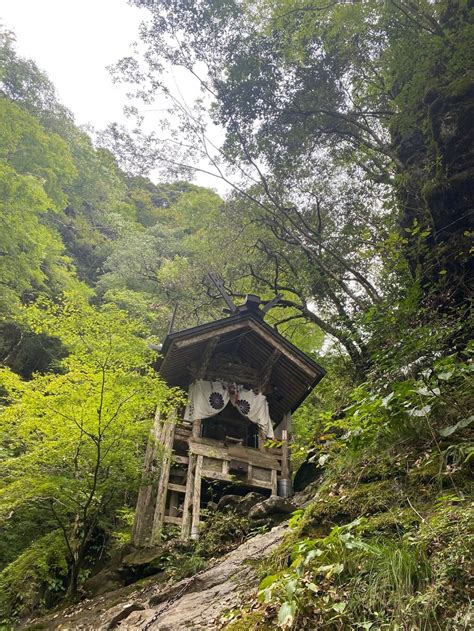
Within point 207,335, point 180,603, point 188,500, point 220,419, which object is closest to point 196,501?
point 188,500

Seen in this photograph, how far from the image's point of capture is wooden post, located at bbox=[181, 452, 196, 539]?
9.32 metres

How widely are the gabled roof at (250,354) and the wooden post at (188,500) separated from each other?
102 inches

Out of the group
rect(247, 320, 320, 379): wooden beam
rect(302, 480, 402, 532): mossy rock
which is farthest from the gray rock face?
rect(247, 320, 320, 379): wooden beam

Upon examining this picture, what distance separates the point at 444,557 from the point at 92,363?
23.0 ft

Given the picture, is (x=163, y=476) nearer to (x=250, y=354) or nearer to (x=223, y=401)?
(x=223, y=401)

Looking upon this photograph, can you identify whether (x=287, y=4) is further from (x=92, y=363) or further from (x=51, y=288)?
(x=51, y=288)

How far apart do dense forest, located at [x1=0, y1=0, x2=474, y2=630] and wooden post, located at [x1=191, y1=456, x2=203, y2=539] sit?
2.58 ft

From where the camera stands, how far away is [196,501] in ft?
31.9

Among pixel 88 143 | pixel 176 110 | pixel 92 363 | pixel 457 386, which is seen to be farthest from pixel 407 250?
pixel 88 143

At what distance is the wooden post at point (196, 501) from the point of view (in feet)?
30.2

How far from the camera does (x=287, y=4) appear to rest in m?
11.1

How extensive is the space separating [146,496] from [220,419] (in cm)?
403

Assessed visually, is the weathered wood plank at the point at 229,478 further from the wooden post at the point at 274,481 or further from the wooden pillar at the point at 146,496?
the wooden pillar at the point at 146,496

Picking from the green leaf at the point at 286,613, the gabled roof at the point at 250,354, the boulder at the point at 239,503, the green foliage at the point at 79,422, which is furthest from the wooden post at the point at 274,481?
the green leaf at the point at 286,613
